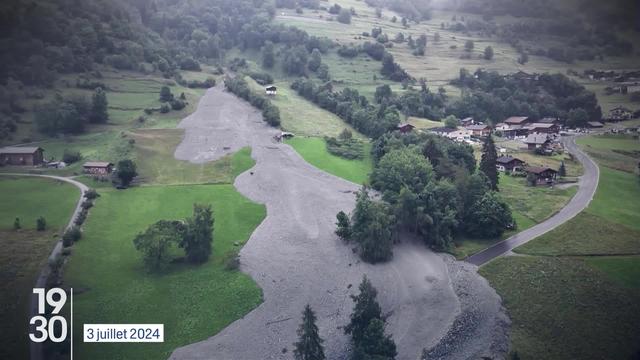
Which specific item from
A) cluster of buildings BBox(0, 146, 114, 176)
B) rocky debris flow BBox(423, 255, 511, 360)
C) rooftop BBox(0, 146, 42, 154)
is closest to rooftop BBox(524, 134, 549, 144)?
rocky debris flow BBox(423, 255, 511, 360)

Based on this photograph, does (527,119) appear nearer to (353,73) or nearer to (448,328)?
(353,73)

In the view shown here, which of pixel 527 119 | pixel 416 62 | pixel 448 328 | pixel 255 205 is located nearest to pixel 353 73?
pixel 416 62

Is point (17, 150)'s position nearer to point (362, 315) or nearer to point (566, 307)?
point (362, 315)

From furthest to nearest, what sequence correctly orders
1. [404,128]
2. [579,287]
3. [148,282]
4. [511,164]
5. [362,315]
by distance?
[404,128], [511,164], [579,287], [148,282], [362,315]

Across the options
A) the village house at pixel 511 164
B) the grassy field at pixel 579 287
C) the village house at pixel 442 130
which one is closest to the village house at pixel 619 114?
the village house at pixel 442 130

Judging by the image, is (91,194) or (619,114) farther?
(619,114)

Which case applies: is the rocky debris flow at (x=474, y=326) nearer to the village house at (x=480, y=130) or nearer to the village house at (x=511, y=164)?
the village house at (x=511, y=164)

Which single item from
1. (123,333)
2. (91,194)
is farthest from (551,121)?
(123,333)
